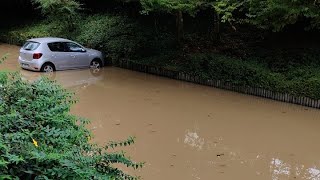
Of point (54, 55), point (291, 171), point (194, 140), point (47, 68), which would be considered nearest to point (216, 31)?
point (54, 55)

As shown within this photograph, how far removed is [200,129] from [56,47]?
8488mm

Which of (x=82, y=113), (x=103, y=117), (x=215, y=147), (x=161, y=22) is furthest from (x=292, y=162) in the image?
(x=161, y=22)

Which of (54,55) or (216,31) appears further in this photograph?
(216,31)

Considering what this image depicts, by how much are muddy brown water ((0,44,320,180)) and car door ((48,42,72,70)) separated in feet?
4.47

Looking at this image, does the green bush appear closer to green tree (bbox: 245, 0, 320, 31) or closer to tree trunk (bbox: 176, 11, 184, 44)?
green tree (bbox: 245, 0, 320, 31)

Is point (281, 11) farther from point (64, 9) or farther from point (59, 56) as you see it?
point (64, 9)

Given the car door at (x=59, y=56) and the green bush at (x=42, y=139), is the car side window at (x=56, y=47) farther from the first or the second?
the green bush at (x=42, y=139)

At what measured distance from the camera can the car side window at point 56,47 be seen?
53.4ft

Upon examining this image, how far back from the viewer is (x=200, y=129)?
10.2 m

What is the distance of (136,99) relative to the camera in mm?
12734

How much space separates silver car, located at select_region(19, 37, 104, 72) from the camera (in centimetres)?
1590

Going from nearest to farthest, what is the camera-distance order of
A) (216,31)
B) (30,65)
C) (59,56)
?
(30,65) < (59,56) < (216,31)

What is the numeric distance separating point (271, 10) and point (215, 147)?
531 cm

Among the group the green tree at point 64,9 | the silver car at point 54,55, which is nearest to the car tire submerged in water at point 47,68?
the silver car at point 54,55
